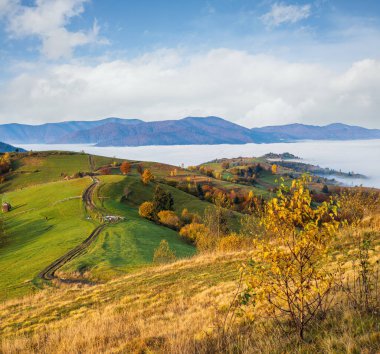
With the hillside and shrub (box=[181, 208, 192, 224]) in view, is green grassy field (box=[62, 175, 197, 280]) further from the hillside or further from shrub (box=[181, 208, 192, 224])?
shrub (box=[181, 208, 192, 224])

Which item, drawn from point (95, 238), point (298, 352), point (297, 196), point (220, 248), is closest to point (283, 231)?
point (297, 196)

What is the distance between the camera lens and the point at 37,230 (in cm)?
7719

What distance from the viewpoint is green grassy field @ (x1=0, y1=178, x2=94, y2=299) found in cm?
4982

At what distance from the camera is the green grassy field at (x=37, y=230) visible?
4982 centimetres

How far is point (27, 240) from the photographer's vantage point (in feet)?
234

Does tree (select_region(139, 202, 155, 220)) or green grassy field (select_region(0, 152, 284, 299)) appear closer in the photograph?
green grassy field (select_region(0, 152, 284, 299))

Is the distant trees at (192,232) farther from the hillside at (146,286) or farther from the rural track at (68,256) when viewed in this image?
the rural track at (68,256)

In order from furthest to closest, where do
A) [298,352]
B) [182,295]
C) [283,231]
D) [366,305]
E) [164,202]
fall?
[164,202]
[182,295]
[366,305]
[283,231]
[298,352]

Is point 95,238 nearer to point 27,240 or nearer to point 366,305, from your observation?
point 27,240

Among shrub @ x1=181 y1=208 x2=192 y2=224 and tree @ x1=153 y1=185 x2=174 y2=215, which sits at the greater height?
tree @ x1=153 y1=185 x2=174 y2=215

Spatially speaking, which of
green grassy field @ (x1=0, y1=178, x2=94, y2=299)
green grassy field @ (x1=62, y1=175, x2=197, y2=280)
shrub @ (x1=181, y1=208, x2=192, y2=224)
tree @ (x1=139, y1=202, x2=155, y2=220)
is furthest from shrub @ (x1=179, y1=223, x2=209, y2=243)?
green grassy field @ (x1=0, y1=178, x2=94, y2=299)

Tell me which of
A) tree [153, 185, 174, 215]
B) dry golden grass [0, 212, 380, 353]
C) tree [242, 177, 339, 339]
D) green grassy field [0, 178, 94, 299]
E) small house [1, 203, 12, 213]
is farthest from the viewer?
tree [153, 185, 174, 215]

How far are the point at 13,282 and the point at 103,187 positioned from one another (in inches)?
2783

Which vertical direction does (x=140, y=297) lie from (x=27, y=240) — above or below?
above
